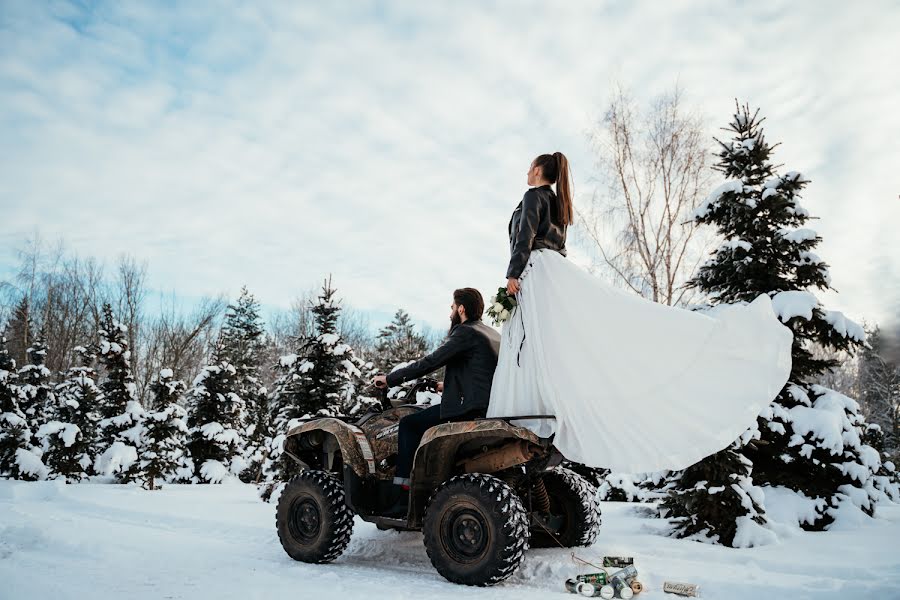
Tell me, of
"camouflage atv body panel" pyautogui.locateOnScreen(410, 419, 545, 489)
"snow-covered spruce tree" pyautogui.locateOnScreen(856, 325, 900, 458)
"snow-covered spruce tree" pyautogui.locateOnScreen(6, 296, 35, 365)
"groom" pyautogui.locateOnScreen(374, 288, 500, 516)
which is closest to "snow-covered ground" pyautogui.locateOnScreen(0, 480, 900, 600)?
"camouflage atv body panel" pyautogui.locateOnScreen(410, 419, 545, 489)

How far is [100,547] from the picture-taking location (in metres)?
5.40

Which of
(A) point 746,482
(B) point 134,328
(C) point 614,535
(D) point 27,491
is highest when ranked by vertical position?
(B) point 134,328

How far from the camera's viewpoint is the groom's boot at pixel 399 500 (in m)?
5.17

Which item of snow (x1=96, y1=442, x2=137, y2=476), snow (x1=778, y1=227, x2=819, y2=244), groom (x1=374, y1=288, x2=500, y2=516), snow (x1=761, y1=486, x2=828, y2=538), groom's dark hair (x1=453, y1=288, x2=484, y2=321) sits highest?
snow (x1=778, y1=227, x2=819, y2=244)

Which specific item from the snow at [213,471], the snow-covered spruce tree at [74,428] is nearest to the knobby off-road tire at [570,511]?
the snow at [213,471]

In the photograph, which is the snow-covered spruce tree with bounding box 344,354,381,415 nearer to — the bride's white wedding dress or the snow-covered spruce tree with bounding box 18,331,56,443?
the bride's white wedding dress

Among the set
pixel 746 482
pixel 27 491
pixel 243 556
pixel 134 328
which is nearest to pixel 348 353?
pixel 27 491

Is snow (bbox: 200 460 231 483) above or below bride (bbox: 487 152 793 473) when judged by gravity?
below

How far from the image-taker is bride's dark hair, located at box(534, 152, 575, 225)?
5023mm

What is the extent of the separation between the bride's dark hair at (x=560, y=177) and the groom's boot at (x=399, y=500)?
103 inches

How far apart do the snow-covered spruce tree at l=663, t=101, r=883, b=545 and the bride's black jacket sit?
3357mm

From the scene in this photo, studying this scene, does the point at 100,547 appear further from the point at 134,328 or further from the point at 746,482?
the point at 134,328

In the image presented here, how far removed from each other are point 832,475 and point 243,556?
7016mm

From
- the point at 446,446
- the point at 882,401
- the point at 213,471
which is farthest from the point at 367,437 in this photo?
the point at 882,401
